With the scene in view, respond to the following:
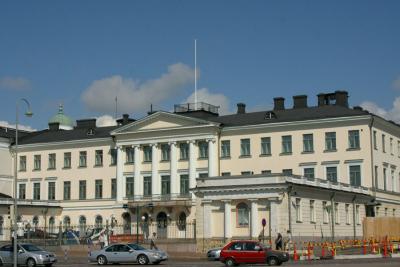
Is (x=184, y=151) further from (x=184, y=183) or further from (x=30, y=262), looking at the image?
(x=30, y=262)

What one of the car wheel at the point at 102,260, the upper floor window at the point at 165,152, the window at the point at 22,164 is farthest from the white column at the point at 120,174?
the car wheel at the point at 102,260

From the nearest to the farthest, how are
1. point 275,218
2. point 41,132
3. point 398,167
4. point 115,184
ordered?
point 275,218 < point 398,167 < point 115,184 < point 41,132

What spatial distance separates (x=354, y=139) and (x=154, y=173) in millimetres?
22893

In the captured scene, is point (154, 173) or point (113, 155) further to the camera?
point (113, 155)

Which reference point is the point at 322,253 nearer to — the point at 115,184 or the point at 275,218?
the point at 275,218

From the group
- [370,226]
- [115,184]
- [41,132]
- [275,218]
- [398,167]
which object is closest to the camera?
[275,218]

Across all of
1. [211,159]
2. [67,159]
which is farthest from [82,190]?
[211,159]

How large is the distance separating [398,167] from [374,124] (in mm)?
9502

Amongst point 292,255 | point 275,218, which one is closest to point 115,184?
point 275,218

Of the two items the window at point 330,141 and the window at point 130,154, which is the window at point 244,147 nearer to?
the window at point 330,141

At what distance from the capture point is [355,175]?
240 feet

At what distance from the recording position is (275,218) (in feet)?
185

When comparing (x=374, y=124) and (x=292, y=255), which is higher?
(x=374, y=124)

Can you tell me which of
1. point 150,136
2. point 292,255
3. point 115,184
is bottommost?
point 292,255
